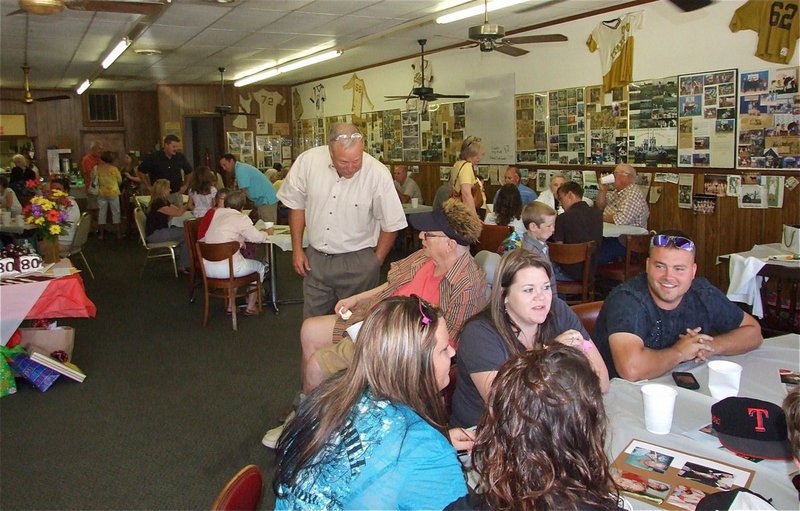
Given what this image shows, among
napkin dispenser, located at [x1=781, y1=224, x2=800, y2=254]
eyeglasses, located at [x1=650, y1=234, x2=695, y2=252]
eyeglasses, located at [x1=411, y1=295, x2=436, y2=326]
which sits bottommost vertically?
napkin dispenser, located at [x1=781, y1=224, x2=800, y2=254]

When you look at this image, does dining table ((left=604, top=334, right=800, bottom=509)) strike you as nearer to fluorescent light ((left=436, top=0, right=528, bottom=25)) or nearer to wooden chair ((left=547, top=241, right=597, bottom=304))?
wooden chair ((left=547, top=241, right=597, bottom=304))

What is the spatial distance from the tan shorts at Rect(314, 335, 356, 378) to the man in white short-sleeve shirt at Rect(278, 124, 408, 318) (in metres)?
1.04

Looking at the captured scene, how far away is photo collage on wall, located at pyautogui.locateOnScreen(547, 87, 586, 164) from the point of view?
8.36 metres

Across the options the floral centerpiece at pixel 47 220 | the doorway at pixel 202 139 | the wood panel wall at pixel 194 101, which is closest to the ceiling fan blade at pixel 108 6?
the floral centerpiece at pixel 47 220

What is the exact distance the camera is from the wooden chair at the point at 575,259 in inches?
213

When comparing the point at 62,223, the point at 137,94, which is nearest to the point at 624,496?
the point at 62,223

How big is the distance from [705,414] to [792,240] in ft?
13.2

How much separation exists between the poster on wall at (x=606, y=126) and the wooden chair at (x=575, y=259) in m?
2.77

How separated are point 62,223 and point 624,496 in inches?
196

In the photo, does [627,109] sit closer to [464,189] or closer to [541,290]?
[464,189]

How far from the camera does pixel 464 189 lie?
7723 mm

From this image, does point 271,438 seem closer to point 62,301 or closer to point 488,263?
point 488,263

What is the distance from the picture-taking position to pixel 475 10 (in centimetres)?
738

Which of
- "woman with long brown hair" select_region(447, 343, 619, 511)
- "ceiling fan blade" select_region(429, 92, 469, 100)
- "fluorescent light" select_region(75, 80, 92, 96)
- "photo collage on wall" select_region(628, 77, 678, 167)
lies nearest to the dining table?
"woman with long brown hair" select_region(447, 343, 619, 511)
